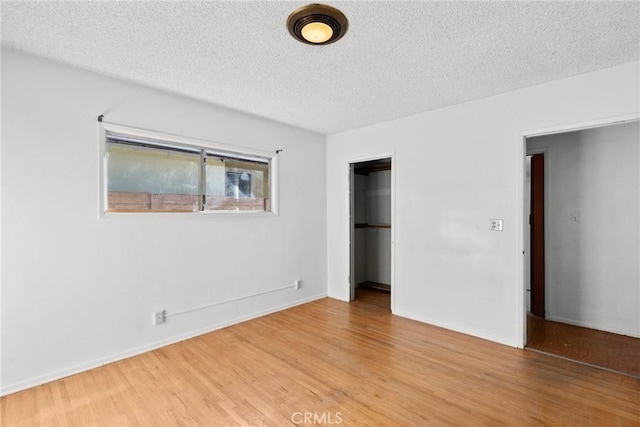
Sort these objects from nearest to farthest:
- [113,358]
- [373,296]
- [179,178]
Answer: [113,358] < [179,178] < [373,296]

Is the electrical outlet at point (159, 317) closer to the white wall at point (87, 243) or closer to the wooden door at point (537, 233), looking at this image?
the white wall at point (87, 243)

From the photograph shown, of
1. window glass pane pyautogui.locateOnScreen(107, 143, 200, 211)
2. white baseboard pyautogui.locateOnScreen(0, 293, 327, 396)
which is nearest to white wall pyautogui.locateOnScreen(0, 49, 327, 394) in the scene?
white baseboard pyautogui.locateOnScreen(0, 293, 327, 396)

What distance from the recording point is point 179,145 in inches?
130

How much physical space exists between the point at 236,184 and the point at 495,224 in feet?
9.72

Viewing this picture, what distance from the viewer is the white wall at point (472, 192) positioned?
280 cm

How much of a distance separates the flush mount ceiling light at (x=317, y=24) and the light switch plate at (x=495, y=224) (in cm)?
237

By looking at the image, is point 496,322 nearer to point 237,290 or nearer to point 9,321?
point 237,290

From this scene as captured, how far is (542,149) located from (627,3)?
2161mm

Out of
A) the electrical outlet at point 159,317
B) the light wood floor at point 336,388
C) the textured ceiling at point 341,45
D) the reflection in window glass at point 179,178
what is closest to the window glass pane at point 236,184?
the reflection in window glass at point 179,178

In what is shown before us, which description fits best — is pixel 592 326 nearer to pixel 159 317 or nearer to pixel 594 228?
pixel 594 228

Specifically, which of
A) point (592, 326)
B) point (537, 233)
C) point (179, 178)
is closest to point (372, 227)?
point (537, 233)

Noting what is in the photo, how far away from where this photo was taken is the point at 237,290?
3748 millimetres

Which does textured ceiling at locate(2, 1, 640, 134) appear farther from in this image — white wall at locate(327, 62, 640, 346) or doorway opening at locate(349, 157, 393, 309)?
doorway opening at locate(349, 157, 393, 309)

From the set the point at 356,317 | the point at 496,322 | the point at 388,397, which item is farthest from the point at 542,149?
the point at 388,397
